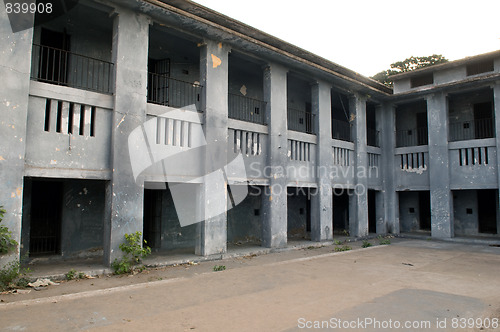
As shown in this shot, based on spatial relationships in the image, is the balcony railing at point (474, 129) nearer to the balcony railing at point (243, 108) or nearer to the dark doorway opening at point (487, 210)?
the dark doorway opening at point (487, 210)

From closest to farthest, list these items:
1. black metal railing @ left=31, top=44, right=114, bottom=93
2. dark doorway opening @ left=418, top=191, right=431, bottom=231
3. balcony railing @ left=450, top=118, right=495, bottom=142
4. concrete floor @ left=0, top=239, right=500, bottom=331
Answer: concrete floor @ left=0, top=239, right=500, bottom=331 < black metal railing @ left=31, top=44, right=114, bottom=93 < balcony railing @ left=450, top=118, right=495, bottom=142 < dark doorway opening @ left=418, top=191, right=431, bottom=231

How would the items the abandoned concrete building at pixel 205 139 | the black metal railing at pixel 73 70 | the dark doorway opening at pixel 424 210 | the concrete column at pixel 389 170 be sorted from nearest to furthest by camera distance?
the abandoned concrete building at pixel 205 139
the black metal railing at pixel 73 70
the concrete column at pixel 389 170
the dark doorway opening at pixel 424 210

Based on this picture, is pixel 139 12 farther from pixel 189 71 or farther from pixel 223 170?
pixel 223 170

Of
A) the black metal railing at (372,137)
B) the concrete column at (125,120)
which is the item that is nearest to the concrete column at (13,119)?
the concrete column at (125,120)

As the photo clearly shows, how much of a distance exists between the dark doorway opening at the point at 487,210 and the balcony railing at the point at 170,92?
43.5 ft

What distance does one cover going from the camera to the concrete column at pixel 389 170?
53.9ft

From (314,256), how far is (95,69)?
27.1ft

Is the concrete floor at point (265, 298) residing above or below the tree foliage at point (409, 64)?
below

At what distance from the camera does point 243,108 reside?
13.6 m

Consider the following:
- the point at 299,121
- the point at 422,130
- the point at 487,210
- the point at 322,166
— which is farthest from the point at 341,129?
the point at 487,210

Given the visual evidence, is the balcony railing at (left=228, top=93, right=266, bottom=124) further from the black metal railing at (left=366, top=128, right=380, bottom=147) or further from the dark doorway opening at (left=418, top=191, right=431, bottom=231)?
the dark doorway opening at (left=418, top=191, right=431, bottom=231)

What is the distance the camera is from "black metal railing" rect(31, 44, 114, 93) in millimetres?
8969

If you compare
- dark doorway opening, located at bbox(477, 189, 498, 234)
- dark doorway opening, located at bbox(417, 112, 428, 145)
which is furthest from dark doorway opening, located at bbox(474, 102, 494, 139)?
dark doorway opening, located at bbox(477, 189, 498, 234)

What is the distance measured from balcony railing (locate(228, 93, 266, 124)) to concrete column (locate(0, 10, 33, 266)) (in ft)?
23.0
